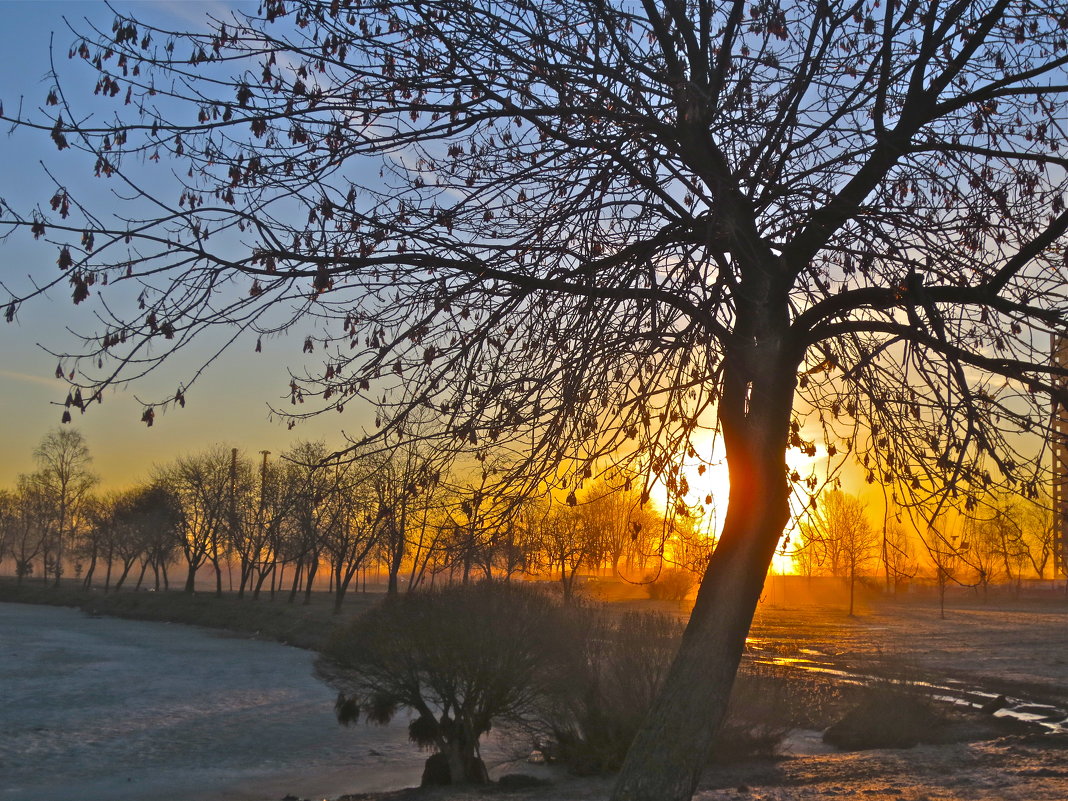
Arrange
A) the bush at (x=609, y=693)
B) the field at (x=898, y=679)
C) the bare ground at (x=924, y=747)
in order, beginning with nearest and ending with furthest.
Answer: the bare ground at (x=924, y=747) < the field at (x=898, y=679) < the bush at (x=609, y=693)

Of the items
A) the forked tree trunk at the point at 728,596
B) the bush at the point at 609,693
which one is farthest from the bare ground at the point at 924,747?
the forked tree trunk at the point at 728,596

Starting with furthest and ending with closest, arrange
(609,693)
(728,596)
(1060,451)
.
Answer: (609,693)
(1060,451)
(728,596)

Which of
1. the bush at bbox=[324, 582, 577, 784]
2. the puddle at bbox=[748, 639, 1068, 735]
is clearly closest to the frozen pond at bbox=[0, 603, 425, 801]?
the bush at bbox=[324, 582, 577, 784]

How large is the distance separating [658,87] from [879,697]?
1729 centimetres

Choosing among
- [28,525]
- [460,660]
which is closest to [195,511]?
[28,525]

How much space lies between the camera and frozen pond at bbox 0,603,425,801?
1898 cm

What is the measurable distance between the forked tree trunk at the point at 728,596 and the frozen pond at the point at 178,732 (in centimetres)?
1405

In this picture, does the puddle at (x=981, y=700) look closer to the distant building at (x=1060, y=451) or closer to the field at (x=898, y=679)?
the field at (x=898, y=679)

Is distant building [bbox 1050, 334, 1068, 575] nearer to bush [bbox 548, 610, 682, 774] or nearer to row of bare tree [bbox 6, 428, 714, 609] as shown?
row of bare tree [bbox 6, 428, 714, 609]

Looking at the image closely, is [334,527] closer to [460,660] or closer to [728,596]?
[728,596]

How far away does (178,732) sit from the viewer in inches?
973

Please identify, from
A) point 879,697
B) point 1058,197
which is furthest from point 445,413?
point 879,697

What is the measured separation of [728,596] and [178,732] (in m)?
22.9

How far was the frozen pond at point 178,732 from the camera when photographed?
18984 millimetres
